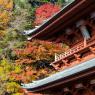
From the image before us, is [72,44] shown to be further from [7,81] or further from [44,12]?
[44,12]

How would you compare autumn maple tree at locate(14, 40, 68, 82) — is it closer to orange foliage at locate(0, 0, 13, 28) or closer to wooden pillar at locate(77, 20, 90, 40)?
orange foliage at locate(0, 0, 13, 28)

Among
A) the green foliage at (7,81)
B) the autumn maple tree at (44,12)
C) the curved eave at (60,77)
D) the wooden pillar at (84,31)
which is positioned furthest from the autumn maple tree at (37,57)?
the wooden pillar at (84,31)

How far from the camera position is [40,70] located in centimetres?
2978

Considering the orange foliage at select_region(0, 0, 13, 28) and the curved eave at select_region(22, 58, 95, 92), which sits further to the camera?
the orange foliage at select_region(0, 0, 13, 28)

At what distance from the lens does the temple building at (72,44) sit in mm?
9312

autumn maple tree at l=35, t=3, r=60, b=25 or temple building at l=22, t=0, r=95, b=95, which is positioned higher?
autumn maple tree at l=35, t=3, r=60, b=25

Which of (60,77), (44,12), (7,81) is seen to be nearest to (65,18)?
(60,77)

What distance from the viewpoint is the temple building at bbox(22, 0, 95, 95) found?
367 inches

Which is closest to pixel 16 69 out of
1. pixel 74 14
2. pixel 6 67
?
pixel 6 67

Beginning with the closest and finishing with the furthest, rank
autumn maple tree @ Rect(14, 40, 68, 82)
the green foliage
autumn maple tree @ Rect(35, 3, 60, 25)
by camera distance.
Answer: the green foliage
autumn maple tree @ Rect(14, 40, 68, 82)
autumn maple tree @ Rect(35, 3, 60, 25)

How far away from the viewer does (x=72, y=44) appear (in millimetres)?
13000

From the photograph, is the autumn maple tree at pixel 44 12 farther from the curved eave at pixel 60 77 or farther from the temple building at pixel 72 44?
the curved eave at pixel 60 77

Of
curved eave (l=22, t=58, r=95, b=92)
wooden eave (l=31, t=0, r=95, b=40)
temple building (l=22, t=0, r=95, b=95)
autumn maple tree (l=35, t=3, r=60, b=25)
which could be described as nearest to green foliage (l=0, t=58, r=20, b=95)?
autumn maple tree (l=35, t=3, r=60, b=25)

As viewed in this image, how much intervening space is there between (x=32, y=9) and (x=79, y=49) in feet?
86.8
